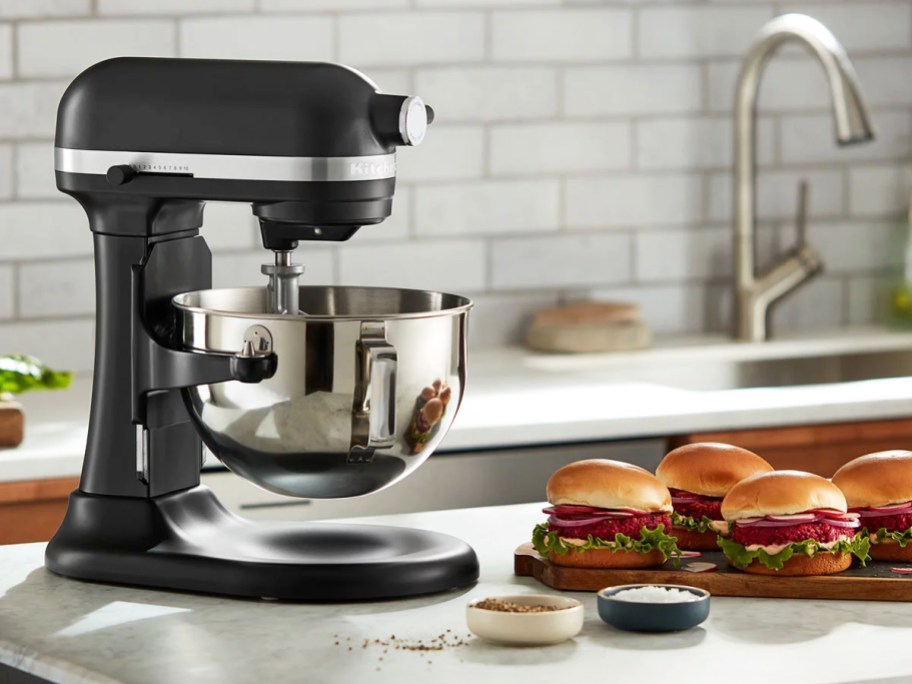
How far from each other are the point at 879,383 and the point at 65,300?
A: 1.52 m

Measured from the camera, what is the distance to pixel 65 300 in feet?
10.2

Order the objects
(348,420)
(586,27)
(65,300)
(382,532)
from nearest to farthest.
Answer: (348,420)
(382,532)
(65,300)
(586,27)

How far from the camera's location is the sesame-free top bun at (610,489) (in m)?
1.56

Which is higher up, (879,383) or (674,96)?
(674,96)

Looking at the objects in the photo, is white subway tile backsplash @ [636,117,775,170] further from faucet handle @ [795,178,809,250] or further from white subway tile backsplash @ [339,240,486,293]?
white subway tile backsplash @ [339,240,486,293]

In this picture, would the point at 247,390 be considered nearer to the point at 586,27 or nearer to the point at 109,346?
the point at 109,346

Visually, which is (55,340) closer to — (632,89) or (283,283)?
(632,89)

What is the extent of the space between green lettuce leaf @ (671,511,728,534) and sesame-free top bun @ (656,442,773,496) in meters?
0.04

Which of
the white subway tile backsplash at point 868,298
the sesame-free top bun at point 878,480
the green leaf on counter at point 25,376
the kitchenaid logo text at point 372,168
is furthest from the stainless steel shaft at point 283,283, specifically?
the white subway tile backsplash at point 868,298

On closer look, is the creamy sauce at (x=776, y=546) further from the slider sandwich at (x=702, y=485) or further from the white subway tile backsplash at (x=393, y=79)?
the white subway tile backsplash at (x=393, y=79)

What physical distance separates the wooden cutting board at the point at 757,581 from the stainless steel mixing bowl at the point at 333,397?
0.19 m

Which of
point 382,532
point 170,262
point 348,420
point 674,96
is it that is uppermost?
point 674,96

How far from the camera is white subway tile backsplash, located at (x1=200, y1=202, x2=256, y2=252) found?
3.17 meters

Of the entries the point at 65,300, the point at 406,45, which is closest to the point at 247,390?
the point at 65,300
